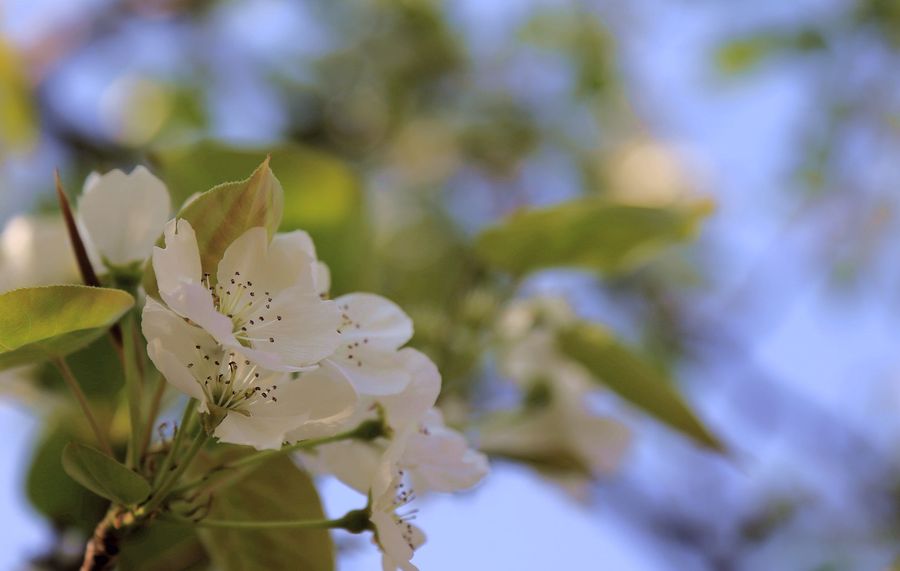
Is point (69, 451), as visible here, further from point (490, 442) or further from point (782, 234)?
point (782, 234)

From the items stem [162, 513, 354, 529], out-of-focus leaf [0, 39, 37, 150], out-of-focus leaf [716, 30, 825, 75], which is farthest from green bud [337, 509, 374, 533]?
out-of-focus leaf [716, 30, 825, 75]

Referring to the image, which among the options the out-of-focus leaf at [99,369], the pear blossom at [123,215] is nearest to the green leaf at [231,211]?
the pear blossom at [123,215]

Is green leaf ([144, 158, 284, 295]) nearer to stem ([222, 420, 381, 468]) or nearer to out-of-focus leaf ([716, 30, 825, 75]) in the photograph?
stem ([222, 420, 381, 468])

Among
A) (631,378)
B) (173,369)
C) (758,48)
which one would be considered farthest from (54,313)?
(758,48)

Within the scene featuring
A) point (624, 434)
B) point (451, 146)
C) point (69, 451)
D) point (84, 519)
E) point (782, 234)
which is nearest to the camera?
point (69, 451)

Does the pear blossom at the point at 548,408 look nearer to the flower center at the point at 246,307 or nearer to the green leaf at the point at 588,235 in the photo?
the green leaf at the point at 588,235

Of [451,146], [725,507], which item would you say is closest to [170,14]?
[451,146]

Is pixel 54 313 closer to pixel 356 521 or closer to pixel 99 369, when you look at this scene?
pixel 356 521
